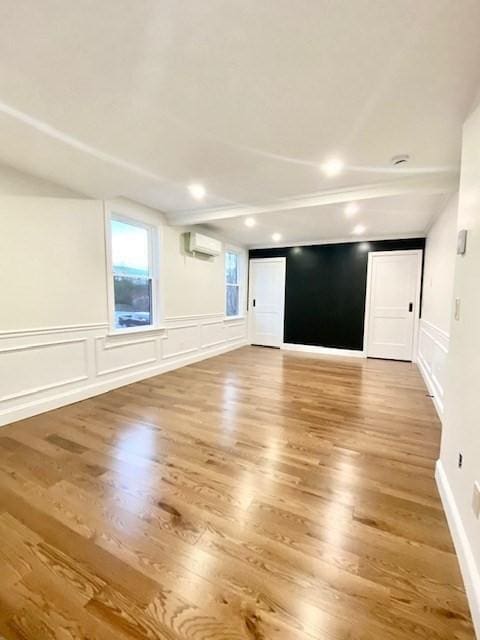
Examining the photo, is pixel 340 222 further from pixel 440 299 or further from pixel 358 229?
pixel 440 299

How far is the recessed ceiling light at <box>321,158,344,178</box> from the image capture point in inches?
100

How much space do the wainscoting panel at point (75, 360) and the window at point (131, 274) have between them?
0.90 ft

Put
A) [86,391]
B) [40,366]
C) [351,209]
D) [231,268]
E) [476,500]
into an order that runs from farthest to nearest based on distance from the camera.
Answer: [231,268] < [351,209] < [86,391] < [40,366] < [476,500]

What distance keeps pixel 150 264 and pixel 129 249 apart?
41 centimetres

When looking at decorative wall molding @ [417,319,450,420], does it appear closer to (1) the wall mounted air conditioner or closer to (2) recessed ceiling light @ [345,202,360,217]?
(2) recessed ceiling light @ [345,202,360,217]

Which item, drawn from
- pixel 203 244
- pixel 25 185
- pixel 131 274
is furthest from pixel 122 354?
pixel 203 244

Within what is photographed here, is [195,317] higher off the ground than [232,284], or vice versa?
[232,284]

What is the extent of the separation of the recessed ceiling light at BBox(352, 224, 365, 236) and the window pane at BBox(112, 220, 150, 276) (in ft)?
11.2

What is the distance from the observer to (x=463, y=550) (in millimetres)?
1306

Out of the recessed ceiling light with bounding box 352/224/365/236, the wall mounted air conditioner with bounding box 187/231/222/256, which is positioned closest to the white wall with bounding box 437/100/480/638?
the recessed ceiling light with bounding box 352/224/365/236

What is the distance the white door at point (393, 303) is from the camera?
5441mm

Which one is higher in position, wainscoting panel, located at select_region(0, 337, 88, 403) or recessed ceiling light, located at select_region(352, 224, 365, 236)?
recessed ceiling light, located at select_region(352, 224, 365, 236)

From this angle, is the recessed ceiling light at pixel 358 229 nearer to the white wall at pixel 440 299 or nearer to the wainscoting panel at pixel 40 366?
the white wall at pixel 440 299

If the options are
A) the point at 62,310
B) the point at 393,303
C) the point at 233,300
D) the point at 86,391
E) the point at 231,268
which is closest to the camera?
the point at 62,310
